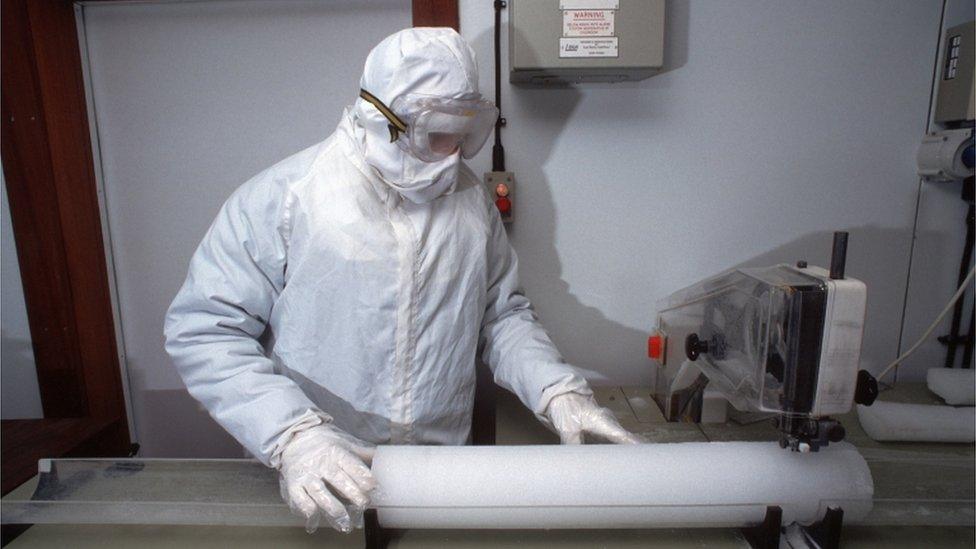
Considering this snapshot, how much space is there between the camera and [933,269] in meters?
1.66

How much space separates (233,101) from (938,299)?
7.28ft

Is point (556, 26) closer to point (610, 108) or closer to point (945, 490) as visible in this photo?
point (610, 108)

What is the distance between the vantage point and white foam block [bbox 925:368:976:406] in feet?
4.46

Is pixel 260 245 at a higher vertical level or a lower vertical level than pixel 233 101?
lower

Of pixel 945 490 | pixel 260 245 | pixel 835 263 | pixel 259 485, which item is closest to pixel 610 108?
pixel 835 263

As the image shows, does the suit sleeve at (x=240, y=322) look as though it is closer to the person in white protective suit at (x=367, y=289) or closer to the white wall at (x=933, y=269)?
the person in white protective suit at (x=367, y=289)

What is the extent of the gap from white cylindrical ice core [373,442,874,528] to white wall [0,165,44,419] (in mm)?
1506

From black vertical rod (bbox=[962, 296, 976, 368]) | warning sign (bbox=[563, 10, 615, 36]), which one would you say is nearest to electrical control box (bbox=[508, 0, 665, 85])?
warning sign (bbox=[563, 10, 615, 36])

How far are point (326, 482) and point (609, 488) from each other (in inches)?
16.5

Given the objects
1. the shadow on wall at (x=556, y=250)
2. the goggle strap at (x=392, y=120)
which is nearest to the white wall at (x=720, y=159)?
the shadow on wall at (x=556, y=250)

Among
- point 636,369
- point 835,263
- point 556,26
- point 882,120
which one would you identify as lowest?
point 636,369

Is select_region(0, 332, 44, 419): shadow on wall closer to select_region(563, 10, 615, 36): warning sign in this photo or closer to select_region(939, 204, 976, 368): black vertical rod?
select_region(563, 10, 615, 36): warning sign

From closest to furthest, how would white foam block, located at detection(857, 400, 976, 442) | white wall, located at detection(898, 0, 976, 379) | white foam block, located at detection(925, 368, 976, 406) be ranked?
white foam block, located at detection(857, 400, 976, 442) → white foam block, located at detection(925, 368, 976, 406) → white wall, located at detection(898, 0, 976, 379)

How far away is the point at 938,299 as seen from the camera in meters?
1.68
